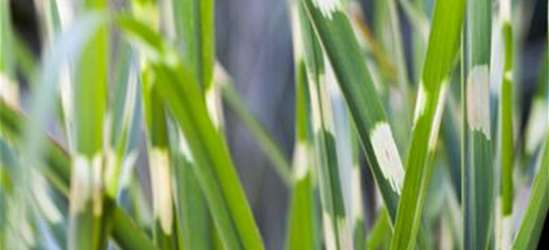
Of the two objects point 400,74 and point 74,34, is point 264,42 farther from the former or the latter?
point 74,34

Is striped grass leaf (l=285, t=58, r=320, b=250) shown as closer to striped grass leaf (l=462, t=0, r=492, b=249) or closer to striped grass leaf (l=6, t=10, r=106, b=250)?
striped grass leaf (l=462, t=0, r=492, b=249)

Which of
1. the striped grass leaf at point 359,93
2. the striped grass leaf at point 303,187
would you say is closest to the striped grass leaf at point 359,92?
the striped grass leaf at point 359,93

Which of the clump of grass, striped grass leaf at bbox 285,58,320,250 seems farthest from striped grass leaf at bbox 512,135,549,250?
striped grass leaf at bbox 285,58,320,250

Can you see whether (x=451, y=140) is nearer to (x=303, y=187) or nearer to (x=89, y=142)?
(x=303, y=187)

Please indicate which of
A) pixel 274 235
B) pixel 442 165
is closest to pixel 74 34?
pixel 442 165

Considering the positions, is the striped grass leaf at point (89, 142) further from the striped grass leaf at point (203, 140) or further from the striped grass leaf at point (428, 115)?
the striped grass leaf at point (428, 115)

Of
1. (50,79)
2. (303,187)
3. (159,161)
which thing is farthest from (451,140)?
(50,79)

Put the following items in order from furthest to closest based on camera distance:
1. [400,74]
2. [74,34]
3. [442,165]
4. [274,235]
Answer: [274,235]
[442,165]
[400,74]
[74,34]
